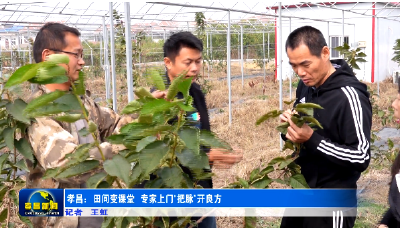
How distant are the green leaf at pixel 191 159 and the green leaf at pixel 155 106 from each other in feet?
0.47

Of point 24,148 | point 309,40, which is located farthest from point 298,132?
point 24,148

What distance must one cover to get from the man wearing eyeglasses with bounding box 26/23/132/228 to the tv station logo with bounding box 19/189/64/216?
0.07 metres

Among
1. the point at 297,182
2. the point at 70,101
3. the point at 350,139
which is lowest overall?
the point at 297,182

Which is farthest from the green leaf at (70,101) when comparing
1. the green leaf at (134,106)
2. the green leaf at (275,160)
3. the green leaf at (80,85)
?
the green leaf at (275,160)

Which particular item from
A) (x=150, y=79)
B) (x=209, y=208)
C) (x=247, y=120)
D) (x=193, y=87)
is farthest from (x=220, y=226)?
(x=247, y=120)

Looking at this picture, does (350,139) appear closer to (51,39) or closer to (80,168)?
(80,168)

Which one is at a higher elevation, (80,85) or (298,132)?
(80,85)

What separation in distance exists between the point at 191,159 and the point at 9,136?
0.91 m

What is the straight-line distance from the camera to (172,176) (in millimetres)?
1229

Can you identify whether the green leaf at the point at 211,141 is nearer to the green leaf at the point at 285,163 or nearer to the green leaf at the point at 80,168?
the green leaf at the point at 80,168

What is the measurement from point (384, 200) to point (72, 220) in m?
3.63

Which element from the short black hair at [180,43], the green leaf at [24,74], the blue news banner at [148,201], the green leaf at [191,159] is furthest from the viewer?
the short black hair at [180,43]

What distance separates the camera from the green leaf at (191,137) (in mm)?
1111

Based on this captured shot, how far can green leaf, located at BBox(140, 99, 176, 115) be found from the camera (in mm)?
1103
